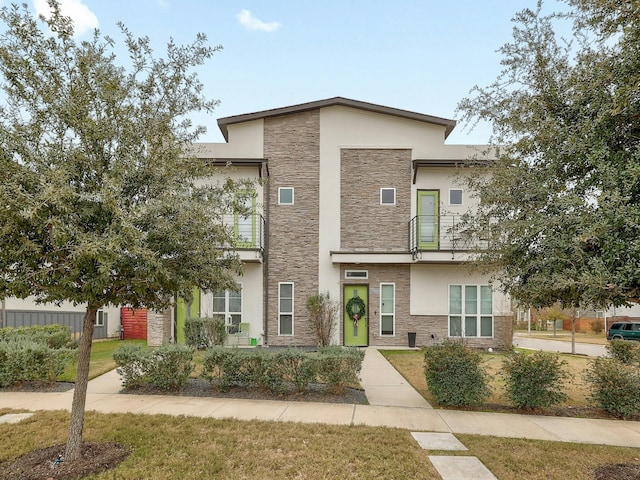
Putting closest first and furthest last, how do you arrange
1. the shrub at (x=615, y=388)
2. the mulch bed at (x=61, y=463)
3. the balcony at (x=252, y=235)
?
the mulch bed at (x=61, y=463) < the shrub at (x=615, y=388) < the balcony at (x=252, y=235)

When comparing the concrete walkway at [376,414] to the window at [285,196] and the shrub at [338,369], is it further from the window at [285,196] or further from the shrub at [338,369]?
the window at [285,196]

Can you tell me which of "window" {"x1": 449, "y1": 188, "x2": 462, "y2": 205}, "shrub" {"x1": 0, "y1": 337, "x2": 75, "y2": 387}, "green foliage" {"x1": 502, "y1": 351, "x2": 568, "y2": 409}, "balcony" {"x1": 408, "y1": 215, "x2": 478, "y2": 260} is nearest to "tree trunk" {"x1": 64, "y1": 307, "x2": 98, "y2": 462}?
"shrub" {"x1": 0, "y1": 337, "x2": 75, "y2": 387}

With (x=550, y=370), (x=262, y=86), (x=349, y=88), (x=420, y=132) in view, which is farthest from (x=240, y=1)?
(x=550, y=370)

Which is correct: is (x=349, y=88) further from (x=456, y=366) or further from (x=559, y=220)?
(x=559, y=220)

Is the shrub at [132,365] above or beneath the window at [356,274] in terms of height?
beneath

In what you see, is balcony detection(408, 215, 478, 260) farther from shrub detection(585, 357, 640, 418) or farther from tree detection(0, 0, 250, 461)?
tree detection(0, 0, 250, 461)

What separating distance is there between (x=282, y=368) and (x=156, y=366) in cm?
246

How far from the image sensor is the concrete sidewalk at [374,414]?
5.99 m

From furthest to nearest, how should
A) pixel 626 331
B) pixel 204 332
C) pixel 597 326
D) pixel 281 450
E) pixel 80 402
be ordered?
pixel 597 326
pixel 626 331
pixel 204 332
pixel 281 450
pixel 80 402

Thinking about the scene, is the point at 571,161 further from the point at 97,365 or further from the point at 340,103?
the point at 340,103

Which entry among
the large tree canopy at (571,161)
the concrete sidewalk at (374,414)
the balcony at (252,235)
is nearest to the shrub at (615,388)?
the concrete sidewalk at (374,414)

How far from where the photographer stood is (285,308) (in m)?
14.7

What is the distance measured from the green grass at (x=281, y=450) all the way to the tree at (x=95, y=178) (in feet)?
3.21

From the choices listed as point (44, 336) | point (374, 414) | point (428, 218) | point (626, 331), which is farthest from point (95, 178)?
point (626, 331)
